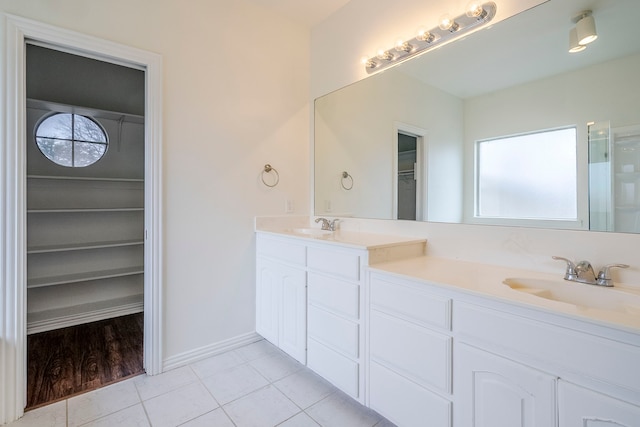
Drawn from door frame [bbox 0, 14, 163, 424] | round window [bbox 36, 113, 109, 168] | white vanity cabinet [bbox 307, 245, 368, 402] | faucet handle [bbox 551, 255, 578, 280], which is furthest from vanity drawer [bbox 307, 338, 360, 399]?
round window [bbox 36, 113, 109, 168]

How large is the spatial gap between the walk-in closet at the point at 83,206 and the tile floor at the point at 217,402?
0.53 metres

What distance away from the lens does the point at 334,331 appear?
167 centimetres

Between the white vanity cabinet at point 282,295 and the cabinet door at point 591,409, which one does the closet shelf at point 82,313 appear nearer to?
the white vanity cabinet at point 282,295

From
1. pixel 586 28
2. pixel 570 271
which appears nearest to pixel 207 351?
pixel 570 271

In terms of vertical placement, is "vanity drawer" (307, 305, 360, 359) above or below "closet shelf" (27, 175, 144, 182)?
below

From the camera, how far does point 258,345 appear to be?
232cm

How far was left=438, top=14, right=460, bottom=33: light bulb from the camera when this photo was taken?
1.58 m

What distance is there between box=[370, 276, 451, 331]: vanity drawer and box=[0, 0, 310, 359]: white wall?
124 centimetres

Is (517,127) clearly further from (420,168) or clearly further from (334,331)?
(334,331)

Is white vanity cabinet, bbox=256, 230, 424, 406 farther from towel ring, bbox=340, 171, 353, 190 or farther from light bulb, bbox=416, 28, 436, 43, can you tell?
light bulb, bbox=416, 28, 436, 43

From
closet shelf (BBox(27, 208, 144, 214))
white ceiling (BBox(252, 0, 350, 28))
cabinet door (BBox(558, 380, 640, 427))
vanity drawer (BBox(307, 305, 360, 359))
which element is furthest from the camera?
closet shelf (BBox(27, 208, 144, 214))

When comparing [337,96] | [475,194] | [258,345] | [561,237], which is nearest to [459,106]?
[475,194]

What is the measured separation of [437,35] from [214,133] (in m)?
1.56

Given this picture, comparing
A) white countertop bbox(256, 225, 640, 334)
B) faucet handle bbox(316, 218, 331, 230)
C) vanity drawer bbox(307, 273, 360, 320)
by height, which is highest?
faucet handle bbox(316, 218, 331, 230)
